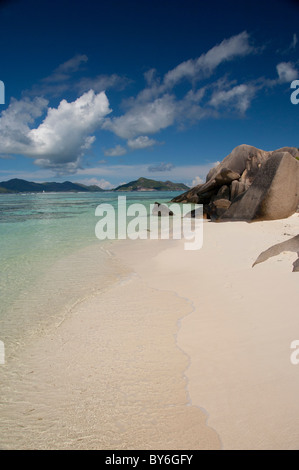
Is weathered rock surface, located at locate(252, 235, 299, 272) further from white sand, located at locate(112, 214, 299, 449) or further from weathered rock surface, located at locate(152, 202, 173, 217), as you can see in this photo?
weathered rock surface, located at locate(152, 202, 173, 217)

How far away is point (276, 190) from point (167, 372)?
12.9m

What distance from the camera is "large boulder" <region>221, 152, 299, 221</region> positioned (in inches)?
549

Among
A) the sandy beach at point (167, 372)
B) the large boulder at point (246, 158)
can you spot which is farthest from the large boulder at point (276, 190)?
the sandy beach at point (167, 372)

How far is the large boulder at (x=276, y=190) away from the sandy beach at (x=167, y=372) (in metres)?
8.39

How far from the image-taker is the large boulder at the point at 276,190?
1395cm

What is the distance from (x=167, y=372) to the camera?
3479 millimetres

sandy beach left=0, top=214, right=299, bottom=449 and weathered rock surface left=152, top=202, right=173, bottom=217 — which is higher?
weathered rock surface left=152, top=202, right=173, bottom=217

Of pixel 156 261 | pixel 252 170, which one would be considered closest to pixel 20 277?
pixel 156 261

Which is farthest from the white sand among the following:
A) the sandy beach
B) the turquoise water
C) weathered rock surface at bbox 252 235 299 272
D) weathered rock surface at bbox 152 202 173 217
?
weathered rock surface at bbox 152 202 173 217

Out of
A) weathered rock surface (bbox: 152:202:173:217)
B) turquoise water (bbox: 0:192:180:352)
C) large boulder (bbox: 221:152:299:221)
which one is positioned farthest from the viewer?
weathered rock surface (bbox: 152:202:173:217)

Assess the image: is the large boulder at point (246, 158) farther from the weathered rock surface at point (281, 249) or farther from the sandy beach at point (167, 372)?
the sandy beach at point (167, 372)

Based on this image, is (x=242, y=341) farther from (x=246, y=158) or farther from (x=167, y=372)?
(x=246, y=158)

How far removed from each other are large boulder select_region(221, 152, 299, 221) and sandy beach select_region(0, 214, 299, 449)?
839cm

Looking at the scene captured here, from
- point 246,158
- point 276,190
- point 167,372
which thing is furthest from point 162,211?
point 167,372
